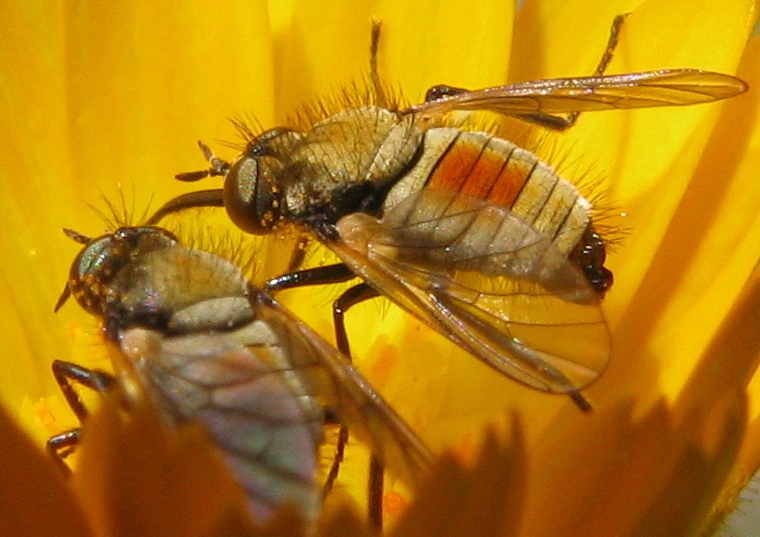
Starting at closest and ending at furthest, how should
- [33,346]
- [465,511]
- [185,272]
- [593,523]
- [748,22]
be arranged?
A: [465,511], [593,523], [185,272], [748,22], [33,346]

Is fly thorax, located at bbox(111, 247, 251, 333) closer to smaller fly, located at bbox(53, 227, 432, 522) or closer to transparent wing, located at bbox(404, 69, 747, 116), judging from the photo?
smaller fly, located at bbox(53, 227, 432, 522)

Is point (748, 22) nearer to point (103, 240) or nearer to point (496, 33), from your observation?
point (496, 33)

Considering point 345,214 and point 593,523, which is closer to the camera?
point 593,523

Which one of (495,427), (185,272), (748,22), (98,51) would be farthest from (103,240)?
(748,22)

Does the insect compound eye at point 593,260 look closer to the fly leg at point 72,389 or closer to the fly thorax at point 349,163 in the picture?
the fly thorax at point 349,163

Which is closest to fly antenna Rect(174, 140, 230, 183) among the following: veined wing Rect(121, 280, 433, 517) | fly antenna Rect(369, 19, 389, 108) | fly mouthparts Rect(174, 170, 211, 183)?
fly mouthparts Rect(174, 170, 211, 183)
